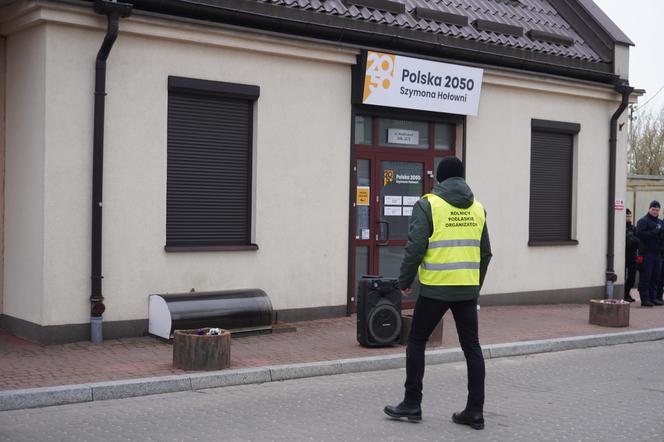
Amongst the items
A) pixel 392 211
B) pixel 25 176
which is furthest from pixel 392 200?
pixel 25 176

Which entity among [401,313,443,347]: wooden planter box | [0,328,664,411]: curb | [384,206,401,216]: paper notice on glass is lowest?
[0,328,664,411]: curb

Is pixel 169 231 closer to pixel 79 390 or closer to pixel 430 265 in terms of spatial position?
pixel 79 390

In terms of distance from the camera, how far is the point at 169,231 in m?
10.9

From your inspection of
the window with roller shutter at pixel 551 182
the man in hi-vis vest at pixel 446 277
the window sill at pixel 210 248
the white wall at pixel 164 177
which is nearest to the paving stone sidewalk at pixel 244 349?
the white wall at pixel 164 177

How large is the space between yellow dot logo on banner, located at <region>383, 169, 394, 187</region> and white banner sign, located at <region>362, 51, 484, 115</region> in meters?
0.99

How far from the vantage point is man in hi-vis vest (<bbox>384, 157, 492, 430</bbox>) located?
22.7 feet

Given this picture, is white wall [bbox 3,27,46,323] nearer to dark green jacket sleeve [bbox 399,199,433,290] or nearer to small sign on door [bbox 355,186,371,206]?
small sign on door [bbox 355,186,371,206]

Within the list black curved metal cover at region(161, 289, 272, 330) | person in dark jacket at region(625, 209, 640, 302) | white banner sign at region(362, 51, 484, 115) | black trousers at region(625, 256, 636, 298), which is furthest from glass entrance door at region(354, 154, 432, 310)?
black trousers at region(625, 256, 636, 298)

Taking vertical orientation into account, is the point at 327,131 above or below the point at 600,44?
below

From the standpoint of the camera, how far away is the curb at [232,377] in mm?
7480

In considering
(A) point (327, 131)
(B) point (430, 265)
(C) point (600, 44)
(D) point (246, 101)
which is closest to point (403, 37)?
(A) point (327, 131)

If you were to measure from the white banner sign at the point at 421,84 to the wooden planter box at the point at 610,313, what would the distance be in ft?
11.3

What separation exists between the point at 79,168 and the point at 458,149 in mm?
6273

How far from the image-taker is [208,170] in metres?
11.2
